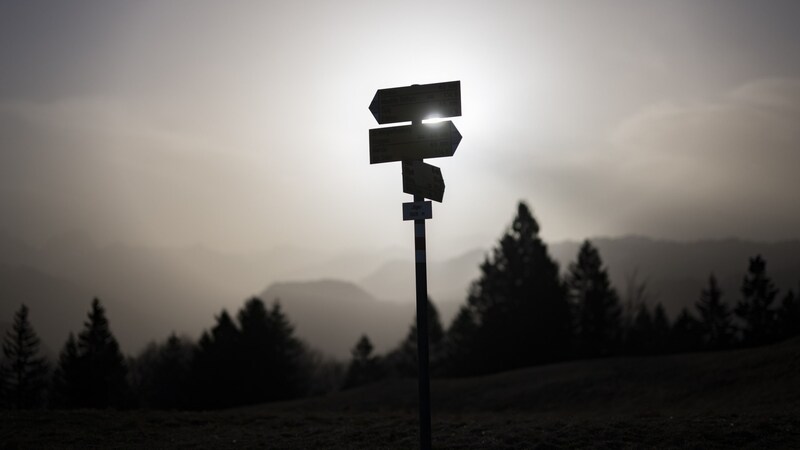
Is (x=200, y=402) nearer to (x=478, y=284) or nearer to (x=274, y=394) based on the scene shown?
(x=274, y=394)

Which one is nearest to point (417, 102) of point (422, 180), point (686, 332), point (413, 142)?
point (413, 142)

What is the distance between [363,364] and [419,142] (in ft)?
266

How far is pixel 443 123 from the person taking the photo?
9312 mm

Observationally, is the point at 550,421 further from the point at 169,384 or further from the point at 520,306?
the point at 169,384

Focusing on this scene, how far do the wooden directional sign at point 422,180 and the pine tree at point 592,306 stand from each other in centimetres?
5568

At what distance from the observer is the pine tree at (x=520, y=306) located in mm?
62031

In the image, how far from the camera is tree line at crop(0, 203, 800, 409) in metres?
63.3

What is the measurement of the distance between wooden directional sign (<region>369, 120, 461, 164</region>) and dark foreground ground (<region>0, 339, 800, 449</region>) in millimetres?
7347

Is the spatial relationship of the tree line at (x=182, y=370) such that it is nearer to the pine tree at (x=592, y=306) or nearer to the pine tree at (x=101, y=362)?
the pine tree at (x=101, y=362)

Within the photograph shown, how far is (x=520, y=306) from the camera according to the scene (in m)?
64.0

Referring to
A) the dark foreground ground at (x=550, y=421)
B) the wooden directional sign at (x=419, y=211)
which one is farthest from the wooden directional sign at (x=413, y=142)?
the dark foreground ground at (x=550, y=421)

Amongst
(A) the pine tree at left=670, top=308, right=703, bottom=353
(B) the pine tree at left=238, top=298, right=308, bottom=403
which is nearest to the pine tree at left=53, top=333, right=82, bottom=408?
(B) the pine tree at left=238, top=298, right=308, bottom=403

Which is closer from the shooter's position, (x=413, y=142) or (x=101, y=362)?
(x=413, y=142)

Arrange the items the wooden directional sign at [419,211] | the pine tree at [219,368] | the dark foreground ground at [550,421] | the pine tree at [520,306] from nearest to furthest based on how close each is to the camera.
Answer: the wooden directional sign at [419,211], the dark foreground ground at [550,421], the pine tree at [520,306], the pine tree at [219,368]
